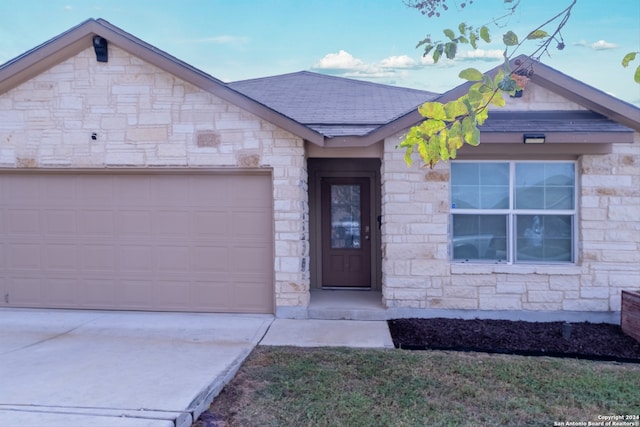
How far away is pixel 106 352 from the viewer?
17.7 ft

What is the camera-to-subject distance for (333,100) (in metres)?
10.4

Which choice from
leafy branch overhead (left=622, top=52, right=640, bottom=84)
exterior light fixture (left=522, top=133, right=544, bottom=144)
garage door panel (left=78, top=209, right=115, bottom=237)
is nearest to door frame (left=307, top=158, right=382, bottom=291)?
exterior light fixture (left=522, top=133, right=544, bottom=144)

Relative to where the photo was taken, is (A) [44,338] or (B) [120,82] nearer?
(A) [44,338]

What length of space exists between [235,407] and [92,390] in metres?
1.37

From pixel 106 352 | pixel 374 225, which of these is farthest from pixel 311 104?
pixel 106 352

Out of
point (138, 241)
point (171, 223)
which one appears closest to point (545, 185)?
point (171, 223)

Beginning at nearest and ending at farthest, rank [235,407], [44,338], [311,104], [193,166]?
[235,407], [44,338], [193,166], [311,104]

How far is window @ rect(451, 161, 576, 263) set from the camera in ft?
23.2

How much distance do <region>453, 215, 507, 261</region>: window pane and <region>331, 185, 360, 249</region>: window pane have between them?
237 cm

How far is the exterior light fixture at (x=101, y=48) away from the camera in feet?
23.1

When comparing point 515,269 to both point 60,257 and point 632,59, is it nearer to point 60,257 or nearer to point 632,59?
point 632,59

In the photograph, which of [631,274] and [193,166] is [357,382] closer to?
[193,166]

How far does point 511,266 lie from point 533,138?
197cm

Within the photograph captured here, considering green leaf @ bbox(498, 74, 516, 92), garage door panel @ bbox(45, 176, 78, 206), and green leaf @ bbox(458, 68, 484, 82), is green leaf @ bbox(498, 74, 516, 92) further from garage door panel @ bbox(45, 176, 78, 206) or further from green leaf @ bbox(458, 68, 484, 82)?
garage door panel @ bbox(45, 176, 78, 206)
